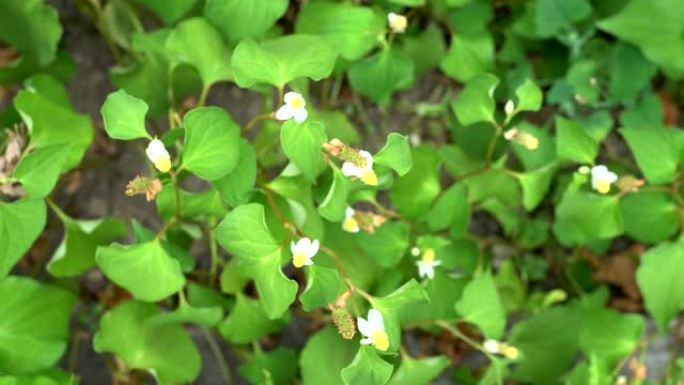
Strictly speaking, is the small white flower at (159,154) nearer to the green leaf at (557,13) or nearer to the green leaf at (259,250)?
the green leaf at (259,250)

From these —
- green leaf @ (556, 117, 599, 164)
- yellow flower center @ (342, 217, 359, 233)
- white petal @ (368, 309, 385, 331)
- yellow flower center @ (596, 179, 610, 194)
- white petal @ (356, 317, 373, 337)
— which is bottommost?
yellow flower center @ (342, 217, 359, 233)

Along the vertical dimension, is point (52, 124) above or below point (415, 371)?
above

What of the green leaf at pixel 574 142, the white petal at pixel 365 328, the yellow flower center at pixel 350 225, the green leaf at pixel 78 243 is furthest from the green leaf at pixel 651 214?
the green leaf at pixel 78 243

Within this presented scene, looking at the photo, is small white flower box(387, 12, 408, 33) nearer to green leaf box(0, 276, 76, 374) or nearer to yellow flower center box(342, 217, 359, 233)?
yellow flower center box(342, 217, 359, 233)

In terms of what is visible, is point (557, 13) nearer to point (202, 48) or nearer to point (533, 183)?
A: point (533, 183)

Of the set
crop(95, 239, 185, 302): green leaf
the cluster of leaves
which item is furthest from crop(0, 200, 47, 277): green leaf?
crop(95, 239, 185, 302): green leaf

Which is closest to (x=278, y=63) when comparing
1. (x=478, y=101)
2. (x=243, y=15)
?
(x=243, y=15)
